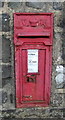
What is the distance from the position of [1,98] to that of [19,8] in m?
1.13

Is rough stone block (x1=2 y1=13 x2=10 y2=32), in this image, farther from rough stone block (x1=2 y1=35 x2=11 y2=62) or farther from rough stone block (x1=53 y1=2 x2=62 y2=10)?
rough stone block (x1=53 y1=2 x2=62 y2=10)

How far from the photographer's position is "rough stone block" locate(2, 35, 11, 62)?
274 cm

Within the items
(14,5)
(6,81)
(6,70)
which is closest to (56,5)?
(14,5)

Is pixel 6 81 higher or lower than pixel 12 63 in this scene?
lower

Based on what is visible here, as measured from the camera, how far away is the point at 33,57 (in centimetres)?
273

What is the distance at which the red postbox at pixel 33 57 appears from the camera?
2.65m

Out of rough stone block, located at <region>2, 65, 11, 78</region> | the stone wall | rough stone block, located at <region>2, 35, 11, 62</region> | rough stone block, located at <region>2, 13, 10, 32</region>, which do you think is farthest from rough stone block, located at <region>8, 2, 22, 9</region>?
rough stone block, located at <region>2, 65, 11, 78</region>

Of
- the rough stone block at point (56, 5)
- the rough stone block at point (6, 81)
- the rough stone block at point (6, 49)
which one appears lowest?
the rough stone block at point (6, 81)

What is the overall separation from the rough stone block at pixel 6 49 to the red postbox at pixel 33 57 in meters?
0.11

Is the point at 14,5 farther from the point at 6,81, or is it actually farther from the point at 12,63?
the point at 6,81

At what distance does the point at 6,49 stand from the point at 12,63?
19cm

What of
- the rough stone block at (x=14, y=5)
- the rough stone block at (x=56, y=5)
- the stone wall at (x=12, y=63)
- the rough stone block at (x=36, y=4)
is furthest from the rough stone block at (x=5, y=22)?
the rough stone block at (x=56, y=5)

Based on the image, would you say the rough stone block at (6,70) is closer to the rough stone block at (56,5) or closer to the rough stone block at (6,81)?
the rough stone block at (6,81)

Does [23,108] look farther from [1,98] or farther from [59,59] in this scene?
[59,59]
